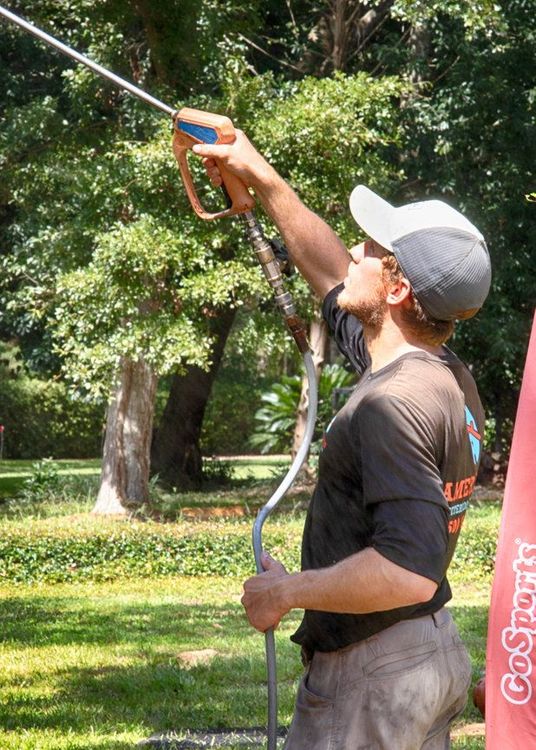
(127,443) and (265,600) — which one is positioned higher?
(265,600)

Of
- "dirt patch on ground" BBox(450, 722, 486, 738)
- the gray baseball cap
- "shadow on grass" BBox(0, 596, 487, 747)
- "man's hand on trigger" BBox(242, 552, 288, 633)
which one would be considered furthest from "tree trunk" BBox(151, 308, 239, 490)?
"man's hand on trigger" BBox(242, 552, 288, 633)

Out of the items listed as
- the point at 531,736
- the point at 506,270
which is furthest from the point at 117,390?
the point at 531,736

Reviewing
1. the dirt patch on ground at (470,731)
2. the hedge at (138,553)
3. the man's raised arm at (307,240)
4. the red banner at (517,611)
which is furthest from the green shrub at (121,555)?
the man's raised arm at (307,240)

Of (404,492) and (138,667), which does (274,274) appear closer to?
(404,492)

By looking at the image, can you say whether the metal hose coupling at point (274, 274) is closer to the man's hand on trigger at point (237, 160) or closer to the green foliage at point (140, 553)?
the man's hand on trigger at point (237, 160)

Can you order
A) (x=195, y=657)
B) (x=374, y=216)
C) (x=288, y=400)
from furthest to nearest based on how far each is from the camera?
(x=288, y=400)
(x=195, y=657)
(x=374, y=216)

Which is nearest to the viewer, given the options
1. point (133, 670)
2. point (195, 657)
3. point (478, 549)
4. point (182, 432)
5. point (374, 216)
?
point (374, 216)

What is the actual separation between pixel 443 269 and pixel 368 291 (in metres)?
0.16

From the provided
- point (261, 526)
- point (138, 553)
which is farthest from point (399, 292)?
point (138, 553)

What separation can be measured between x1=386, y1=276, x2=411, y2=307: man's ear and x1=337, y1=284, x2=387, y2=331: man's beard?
0.05 feet

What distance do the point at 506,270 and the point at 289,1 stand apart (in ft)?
14.8

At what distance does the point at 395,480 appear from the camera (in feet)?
7.36

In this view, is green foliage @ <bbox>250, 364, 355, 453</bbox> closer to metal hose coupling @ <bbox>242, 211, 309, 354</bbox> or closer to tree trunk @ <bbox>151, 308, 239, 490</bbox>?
tree trunk @ <bbox>151, 308, 239, 490</bbox>

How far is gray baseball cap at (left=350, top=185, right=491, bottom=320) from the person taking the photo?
2.47 m
